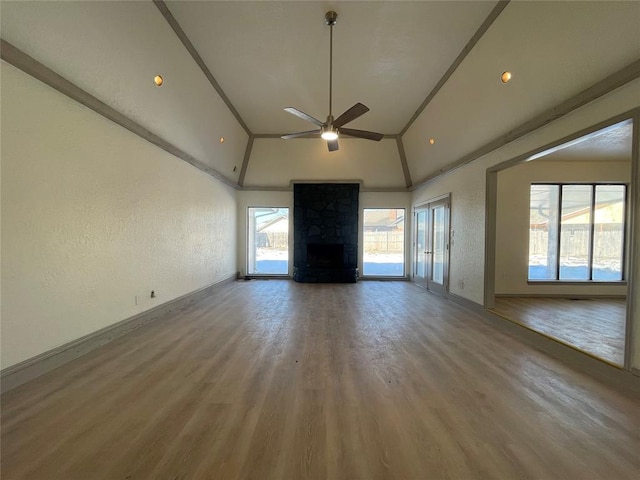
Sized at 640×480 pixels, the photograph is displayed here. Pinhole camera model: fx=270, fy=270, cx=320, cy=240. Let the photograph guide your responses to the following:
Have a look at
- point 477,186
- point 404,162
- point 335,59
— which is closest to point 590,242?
point 477,186

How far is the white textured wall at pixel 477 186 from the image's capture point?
7.99ft

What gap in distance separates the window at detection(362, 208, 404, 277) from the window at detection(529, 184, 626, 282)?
318cm

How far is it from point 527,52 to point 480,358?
3.30m

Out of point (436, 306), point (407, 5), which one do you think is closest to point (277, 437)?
point (436, 306)

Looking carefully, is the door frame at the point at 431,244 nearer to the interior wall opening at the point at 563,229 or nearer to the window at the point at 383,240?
the window at the point at 383,240

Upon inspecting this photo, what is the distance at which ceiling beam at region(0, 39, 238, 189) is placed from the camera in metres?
2.11

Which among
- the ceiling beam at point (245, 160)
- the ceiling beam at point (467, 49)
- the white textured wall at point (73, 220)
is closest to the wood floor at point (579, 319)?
the ceiling beam at point (467, 49)

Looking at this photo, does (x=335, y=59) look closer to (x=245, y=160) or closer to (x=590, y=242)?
(x=245, y=160)

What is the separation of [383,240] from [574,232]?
4274 mm

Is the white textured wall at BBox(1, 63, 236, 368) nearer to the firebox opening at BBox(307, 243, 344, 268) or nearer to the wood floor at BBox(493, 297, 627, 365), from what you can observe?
the firebox opening at BBox(307, 243, 344, 268)

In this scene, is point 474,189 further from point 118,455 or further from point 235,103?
point 118,455

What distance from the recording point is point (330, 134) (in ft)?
12.6

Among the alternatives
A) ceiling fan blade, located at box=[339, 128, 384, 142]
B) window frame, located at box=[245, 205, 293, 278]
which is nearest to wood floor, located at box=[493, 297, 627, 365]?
ceiling fan blade, located at box=[339, 128, 384, 142]

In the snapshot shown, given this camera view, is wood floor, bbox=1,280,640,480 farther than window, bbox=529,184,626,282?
No
